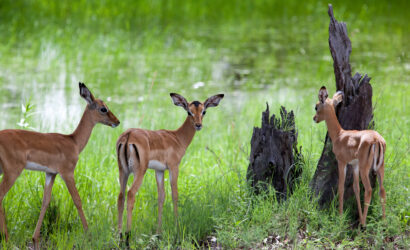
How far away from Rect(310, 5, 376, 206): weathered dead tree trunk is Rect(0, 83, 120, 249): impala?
2159 mm

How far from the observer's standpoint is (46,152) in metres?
6.01

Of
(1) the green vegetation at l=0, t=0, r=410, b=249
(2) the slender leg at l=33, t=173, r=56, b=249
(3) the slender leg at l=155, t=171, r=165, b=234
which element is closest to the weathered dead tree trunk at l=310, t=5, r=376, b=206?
(1) the green vegetation at l=0, t=0, r=410, b=249

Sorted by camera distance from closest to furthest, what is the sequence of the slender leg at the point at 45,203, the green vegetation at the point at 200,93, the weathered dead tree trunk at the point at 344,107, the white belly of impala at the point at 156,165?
the white belly of impala at the point at 156,165 < the slender leg at the point at 45,203 < the green vegetation at the point at 200,93 < the weathered dead tree trunk at the point at 344,107

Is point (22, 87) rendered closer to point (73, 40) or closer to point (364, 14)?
point (73, 40)

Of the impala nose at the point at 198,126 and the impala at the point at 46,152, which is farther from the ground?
the impala nose at the point at 198,126

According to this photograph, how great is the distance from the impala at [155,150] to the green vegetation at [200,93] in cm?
42

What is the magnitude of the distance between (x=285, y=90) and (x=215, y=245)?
723 centimetres

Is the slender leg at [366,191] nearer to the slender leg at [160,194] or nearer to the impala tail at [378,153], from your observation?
the impala tail at [378,153]

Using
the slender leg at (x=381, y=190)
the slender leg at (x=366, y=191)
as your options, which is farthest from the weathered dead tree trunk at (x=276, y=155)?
the slender leg at (x=381, y=190)

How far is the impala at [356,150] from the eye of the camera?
227 inches

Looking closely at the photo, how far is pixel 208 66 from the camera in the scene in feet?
49.3

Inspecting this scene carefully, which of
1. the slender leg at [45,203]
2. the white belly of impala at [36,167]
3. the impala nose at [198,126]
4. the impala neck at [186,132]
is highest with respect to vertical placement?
the impala nose at [198,126]

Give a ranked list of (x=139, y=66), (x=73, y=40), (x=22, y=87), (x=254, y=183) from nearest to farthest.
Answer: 1. (x=254, y=183)
2. (x=22, y=87)
3. (x=139, y=66)
4. (x=73, y=40)

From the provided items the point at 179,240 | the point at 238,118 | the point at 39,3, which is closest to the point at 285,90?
the point at 238,118
